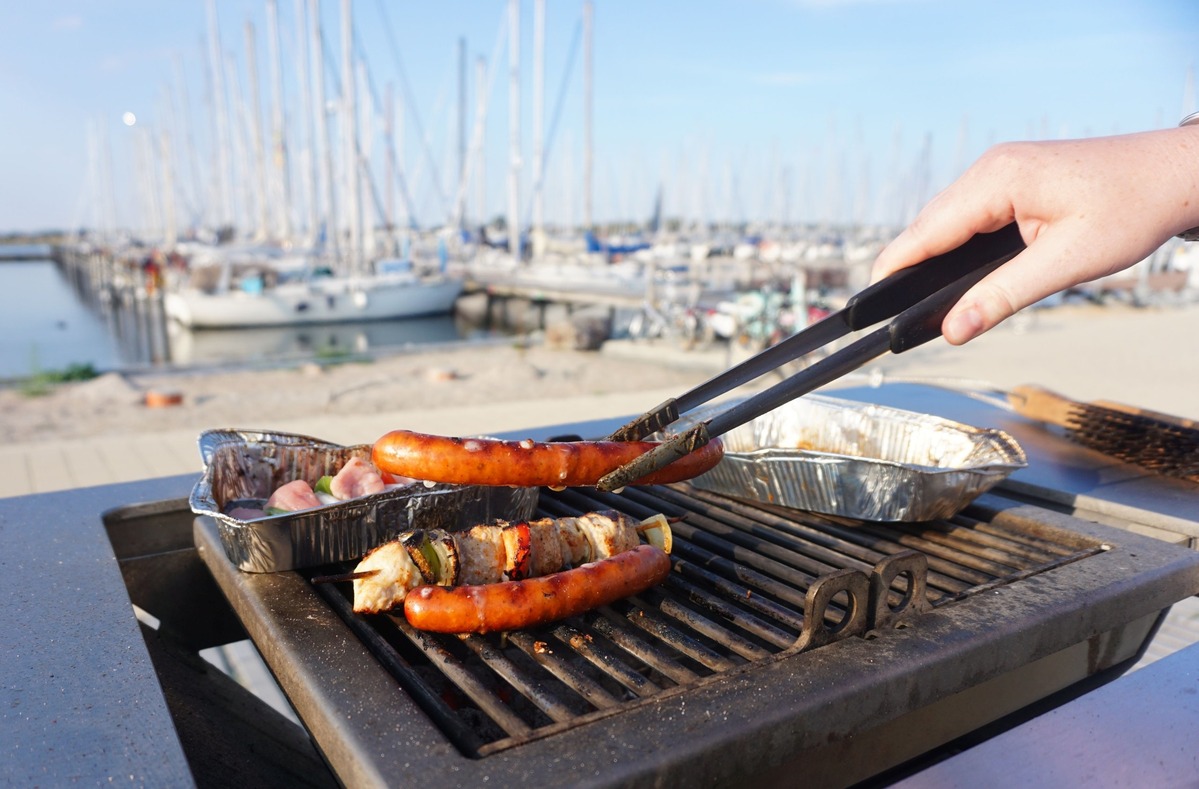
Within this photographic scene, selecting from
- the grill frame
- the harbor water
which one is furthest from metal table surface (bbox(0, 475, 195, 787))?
the harbor water

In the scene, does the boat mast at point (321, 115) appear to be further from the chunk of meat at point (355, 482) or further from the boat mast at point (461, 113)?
the chunk of meat at point (355, 482)

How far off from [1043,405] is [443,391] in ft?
32.7

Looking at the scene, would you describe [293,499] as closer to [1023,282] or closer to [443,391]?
[1023,282]

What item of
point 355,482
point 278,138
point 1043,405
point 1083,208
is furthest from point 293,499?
point 278,138

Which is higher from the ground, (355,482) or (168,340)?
(355,482)

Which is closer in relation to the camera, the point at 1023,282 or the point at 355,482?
the point at 1023,282

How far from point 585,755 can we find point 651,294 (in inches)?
672

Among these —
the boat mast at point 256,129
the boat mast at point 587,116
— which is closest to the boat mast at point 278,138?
the boat mast at point 256,129

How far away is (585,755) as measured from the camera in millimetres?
1380

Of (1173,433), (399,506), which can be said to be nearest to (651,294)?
(1173,433)

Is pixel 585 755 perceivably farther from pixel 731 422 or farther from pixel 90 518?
pixel 90 518

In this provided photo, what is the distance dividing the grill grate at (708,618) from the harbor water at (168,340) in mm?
15960

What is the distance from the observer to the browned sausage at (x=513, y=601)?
1.76m

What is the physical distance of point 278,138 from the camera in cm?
3244
